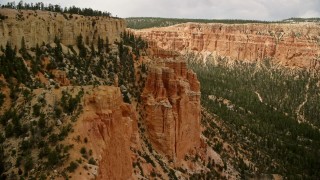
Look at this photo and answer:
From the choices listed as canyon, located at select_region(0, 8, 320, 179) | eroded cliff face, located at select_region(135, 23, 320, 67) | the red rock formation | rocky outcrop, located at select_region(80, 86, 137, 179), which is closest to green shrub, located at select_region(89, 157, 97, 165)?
canyon, located at select_region(0, 8, 320, 179)

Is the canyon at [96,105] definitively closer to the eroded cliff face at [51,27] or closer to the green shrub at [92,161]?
the eroded cliff face at [51,27]

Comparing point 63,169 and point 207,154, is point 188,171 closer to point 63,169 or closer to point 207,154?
point 207,154

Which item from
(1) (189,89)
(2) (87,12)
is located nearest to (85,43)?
(2) (87,12)

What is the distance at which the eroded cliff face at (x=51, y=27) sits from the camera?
56594mm

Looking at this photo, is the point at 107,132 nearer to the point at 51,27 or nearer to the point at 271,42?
the point at 51,27

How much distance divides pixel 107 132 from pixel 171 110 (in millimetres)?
24544

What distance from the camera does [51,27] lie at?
62969mm

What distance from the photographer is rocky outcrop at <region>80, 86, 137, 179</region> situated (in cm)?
3625

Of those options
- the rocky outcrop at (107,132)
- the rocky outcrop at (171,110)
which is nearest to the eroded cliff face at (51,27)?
the rocky outcrop at (171,110)

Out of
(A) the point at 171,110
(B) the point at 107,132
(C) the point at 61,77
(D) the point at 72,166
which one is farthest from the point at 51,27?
(D) the point at 72,166

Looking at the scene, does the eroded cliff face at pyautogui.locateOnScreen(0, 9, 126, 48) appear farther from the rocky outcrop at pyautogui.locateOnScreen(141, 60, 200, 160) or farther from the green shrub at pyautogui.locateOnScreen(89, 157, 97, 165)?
the green shrub at pyautogui.locateOnScreen(89, 157, 97, 165)

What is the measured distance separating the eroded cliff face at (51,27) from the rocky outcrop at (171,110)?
1170cm

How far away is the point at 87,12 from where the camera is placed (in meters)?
78.6

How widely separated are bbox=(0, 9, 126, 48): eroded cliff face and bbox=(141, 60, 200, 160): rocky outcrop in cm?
1170
